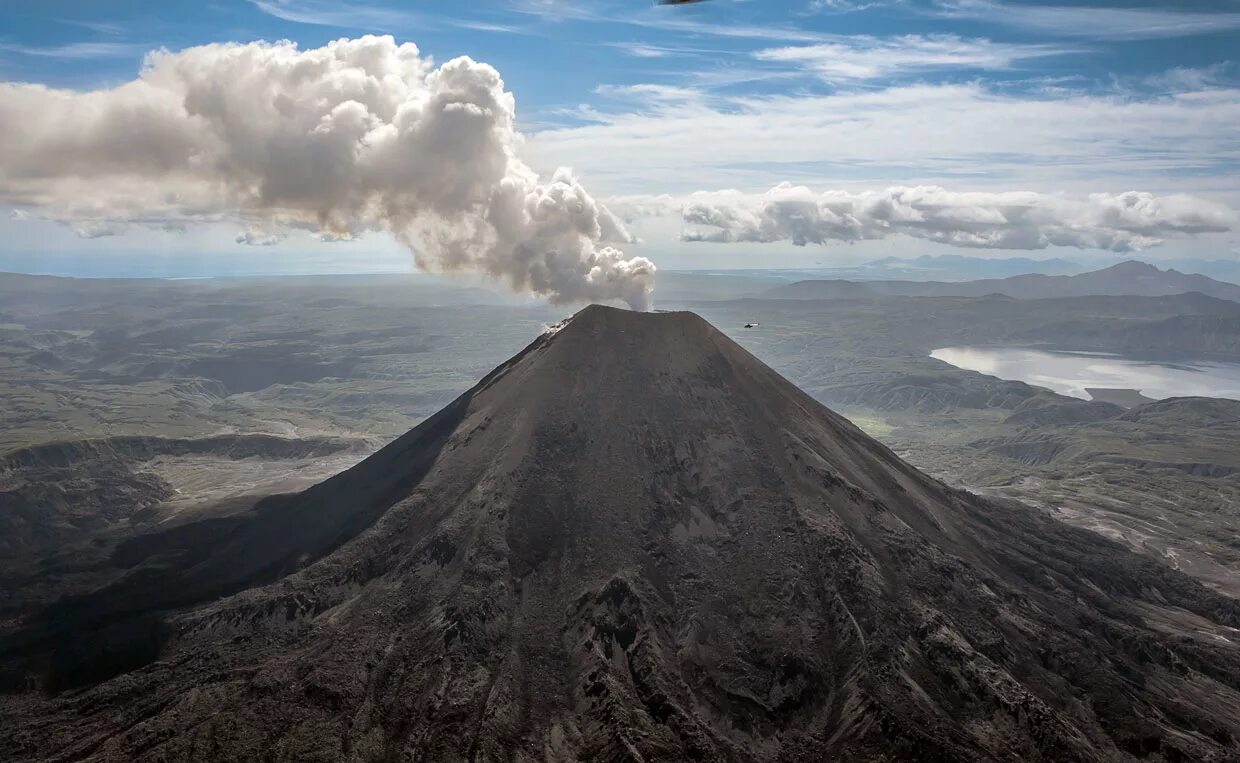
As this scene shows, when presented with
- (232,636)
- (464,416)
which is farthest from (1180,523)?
(232,636)

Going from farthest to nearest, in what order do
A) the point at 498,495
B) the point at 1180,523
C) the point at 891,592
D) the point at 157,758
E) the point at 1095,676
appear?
the point at 1180,523 < the point at 498,495 < the point at 891,592 < the point at 1095,676 < the point at 157,758

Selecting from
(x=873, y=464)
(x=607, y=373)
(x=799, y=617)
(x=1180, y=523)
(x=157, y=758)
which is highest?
(x=607, y=373)

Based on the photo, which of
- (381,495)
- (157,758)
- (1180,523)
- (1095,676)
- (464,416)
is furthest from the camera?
(1180,523)

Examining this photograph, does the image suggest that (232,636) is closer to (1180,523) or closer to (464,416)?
(464,416)

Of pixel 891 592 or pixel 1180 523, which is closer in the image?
pixel 891 592

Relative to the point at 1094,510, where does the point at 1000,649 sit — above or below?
above

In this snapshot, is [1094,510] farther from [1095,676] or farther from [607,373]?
[607,373]
